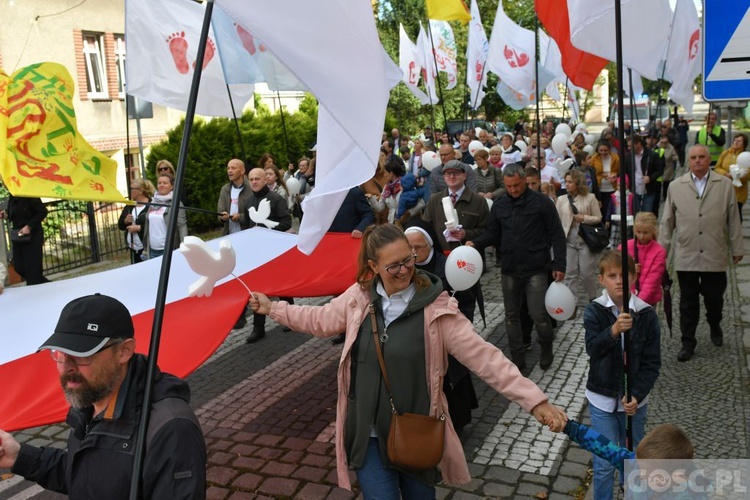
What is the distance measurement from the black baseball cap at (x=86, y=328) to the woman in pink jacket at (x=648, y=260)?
187 inches

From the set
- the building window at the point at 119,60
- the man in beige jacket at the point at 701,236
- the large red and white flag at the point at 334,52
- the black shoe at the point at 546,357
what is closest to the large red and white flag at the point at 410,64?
the building window at the point at 119,60

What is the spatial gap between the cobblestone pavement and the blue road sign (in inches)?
99.2

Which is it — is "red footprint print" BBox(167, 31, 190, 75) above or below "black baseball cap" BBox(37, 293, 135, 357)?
above

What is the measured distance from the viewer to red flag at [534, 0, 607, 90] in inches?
279

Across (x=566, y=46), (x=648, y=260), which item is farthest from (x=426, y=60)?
(x=648, y=260)

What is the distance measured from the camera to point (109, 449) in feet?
8.16

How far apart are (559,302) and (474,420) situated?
143cm

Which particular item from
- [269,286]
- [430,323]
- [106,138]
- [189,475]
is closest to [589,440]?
Result: [430,323]

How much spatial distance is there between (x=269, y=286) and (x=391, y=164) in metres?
5.53

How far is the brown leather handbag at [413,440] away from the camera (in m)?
3.50

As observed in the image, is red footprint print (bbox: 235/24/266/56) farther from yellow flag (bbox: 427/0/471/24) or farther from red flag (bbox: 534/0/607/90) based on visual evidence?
red flag (bbox: 534/0/607/90)

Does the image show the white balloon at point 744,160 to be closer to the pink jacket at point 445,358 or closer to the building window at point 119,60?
the pink jacket at point 445,358

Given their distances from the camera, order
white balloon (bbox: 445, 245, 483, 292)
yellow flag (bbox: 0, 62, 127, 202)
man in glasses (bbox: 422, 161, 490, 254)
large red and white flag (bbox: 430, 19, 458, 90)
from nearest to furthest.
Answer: yellow flag (bbox: 0, 62, 127, 202) → white balloon (bbox: 445, 245, 483, 292) → man in glasses (bbox: 422, 161, 490, 254) → large red and white flag (bbox: 430, 19, 458, 90)

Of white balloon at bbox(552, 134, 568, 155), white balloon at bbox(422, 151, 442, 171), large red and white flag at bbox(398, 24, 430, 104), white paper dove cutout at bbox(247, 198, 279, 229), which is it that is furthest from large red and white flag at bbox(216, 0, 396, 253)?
large red and white flag at bbox(398, 24, 430, 104)
